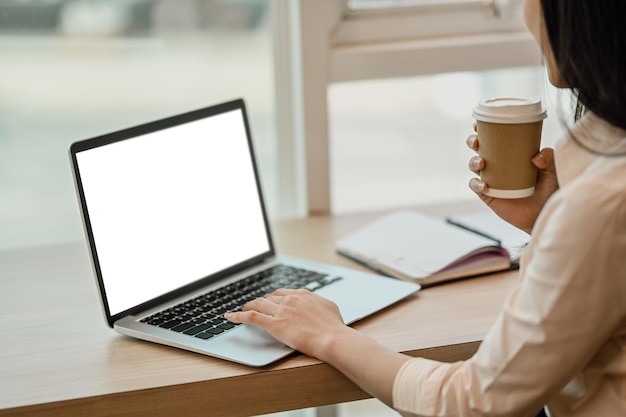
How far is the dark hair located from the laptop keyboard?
0.56 m

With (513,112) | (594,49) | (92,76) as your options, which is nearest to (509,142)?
(513,112)

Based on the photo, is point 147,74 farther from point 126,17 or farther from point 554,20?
point 554,20

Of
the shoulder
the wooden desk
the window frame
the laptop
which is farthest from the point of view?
the window frame

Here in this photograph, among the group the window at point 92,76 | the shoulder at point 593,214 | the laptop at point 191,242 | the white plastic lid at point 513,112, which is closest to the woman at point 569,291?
the shoulder at point 593,214

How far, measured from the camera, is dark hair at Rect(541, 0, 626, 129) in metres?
0.92

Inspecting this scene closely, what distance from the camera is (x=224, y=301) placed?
1.34 meters

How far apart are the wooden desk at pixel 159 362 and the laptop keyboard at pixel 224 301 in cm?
5

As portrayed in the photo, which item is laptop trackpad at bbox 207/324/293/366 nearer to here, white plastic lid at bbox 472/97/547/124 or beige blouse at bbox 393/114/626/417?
beige blouse at bbox 393/114/626/417

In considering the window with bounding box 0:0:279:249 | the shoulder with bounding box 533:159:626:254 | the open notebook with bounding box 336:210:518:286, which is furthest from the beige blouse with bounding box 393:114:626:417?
the window with bounding box 0:0:279:249

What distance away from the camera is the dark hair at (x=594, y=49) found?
92 centimetres

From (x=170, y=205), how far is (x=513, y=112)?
1.73 ft

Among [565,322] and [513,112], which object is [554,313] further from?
[513,112]

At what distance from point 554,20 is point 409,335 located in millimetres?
474

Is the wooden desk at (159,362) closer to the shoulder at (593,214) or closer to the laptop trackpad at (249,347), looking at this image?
the laptop trackpad at (249,347)
